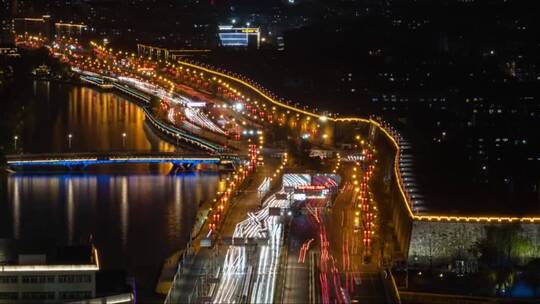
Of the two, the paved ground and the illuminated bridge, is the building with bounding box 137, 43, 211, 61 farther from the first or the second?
the paved ground

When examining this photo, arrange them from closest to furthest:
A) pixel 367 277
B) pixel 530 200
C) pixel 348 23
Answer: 1. pixel 367 277
2. pixel 530 200
3. pixel 348 23

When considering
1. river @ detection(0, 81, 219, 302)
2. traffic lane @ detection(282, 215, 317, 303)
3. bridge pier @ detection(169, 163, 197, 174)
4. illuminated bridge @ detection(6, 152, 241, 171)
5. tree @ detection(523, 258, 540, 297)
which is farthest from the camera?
bridge pier @ detection(169, 163, 197, 174)

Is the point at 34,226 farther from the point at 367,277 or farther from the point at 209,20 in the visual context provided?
the point at 209,20

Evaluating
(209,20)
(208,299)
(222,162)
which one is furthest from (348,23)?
(208,299)

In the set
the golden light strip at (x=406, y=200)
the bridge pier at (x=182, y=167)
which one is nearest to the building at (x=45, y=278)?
the golden light strip at (x=406, y=200)

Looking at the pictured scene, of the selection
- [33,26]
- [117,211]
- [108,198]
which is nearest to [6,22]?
[33,26]

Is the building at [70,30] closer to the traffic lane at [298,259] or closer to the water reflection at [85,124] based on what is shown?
the water reflection at [85,124]

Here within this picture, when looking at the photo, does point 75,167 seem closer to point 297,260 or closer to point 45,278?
point 297,260

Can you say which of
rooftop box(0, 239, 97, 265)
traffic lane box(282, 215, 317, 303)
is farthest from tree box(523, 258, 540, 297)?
rooftop box(0, 239, 97, 265)
